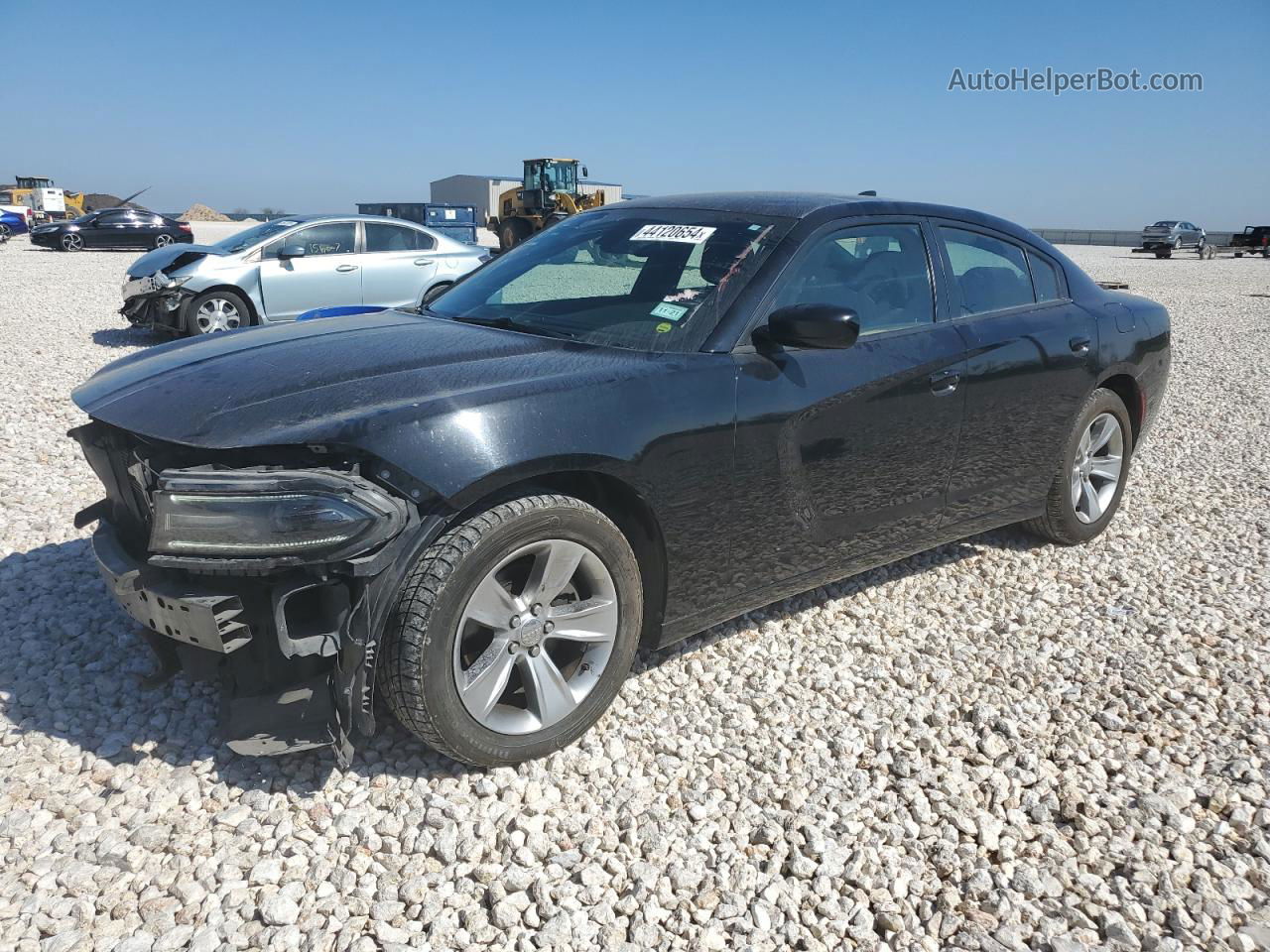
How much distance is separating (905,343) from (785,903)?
2.09m

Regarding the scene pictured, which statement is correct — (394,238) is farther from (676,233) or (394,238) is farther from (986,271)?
(986,271)

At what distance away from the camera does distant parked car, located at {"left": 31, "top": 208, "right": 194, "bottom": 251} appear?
1077 inches

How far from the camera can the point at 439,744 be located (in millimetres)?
2580

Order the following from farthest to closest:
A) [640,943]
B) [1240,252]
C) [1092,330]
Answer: [1240,252], [1092,330], [640,943]

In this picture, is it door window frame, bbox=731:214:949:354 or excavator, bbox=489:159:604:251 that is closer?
door window frame, bbox=731:214:949:354

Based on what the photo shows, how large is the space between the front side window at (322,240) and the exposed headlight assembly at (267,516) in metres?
8.98

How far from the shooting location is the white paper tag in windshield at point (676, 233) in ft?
11.3

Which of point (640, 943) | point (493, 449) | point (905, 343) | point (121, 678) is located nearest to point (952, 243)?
point (905, 343)

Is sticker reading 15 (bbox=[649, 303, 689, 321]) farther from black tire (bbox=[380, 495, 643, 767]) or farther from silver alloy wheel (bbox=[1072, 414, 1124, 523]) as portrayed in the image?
silver alloy wheel (bbox=[1072, 414, 1124, 523])

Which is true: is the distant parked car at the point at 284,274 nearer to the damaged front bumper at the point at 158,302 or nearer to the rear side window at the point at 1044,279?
the damaged front bumper at the point at 158,302

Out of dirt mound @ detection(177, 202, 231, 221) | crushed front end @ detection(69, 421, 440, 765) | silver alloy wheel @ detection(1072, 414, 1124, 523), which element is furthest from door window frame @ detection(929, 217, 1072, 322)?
dirt mound @ detection(177, 202, 231, 221)

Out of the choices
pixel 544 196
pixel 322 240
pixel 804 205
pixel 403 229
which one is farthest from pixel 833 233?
pixel 544 196

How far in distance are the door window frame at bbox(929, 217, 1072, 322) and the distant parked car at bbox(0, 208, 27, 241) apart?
35.7 meters

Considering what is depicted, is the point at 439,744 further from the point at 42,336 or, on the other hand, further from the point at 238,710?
the point at 42,336
